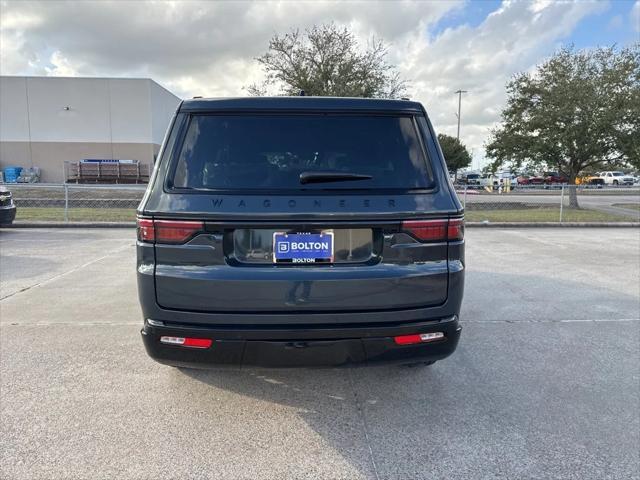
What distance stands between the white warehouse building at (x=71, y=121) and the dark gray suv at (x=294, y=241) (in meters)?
35.5

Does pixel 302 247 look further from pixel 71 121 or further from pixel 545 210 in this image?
pixel 71 121

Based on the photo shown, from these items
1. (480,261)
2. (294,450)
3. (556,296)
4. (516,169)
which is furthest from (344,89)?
(294,450)

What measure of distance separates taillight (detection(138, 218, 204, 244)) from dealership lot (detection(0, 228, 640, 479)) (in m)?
0.90

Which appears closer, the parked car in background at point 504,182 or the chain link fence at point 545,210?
the chain link fence at point 545,210

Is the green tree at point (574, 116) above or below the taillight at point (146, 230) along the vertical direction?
above

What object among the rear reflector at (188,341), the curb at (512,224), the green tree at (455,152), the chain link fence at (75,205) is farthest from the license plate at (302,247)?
the green tree at (455,152)

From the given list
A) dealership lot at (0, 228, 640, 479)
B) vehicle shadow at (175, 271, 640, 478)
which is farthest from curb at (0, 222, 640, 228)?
vehicle shadow at (175, 271, 640, 478)

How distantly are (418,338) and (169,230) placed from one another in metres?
1.57

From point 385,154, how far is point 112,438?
2372 mm

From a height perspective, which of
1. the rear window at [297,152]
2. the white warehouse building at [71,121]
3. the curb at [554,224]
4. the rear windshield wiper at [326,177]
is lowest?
the curb at [554,224]

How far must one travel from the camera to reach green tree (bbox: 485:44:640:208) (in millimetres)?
17188

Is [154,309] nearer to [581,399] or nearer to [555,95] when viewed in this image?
[581,399]

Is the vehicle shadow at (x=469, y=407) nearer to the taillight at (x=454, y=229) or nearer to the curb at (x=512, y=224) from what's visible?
the taillight at (x=454, y=229)

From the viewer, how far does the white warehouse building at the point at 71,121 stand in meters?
34.3
